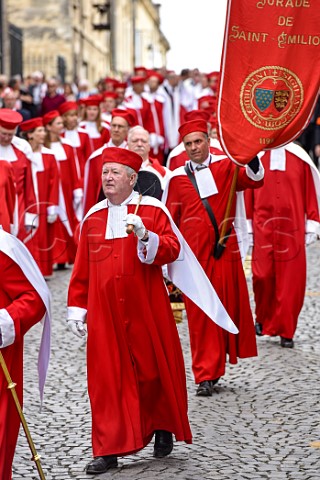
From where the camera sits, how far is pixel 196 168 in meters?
8.80

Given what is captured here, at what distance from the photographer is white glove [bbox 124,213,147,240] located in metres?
6.41

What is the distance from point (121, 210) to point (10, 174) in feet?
7.39

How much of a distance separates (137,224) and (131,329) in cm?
66

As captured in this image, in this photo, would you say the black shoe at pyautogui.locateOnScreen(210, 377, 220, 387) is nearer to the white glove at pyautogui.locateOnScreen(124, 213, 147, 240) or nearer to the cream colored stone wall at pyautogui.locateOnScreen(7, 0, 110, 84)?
the white glove at pyautogui.locateOnScreen(124, 213, 147, 240)

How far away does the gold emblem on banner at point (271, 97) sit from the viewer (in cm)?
773

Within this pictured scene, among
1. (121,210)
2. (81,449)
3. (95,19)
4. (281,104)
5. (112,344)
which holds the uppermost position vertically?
(95,19)

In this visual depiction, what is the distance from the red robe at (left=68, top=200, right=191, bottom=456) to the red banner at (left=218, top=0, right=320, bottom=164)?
1.16 meters

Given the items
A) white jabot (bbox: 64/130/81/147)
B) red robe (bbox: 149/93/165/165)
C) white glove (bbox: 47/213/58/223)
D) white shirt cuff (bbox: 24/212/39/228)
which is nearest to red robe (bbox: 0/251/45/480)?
white shirt cuff (bbox: 24/212/39/228)

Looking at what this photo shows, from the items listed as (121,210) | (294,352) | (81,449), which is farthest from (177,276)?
(294,352)

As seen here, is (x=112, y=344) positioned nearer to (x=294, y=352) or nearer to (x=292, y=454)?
(x=292, y=454)

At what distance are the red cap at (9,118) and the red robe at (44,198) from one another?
11.2ft

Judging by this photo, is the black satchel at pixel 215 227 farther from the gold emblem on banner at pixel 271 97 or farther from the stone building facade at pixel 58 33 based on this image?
the stone building facade at pixel 58 33

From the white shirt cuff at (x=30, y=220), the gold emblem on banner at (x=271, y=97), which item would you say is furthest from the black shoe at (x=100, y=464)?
the white shirt cuff at (x=30, y=220)

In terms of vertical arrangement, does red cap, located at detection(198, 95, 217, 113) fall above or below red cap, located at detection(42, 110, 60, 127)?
above
